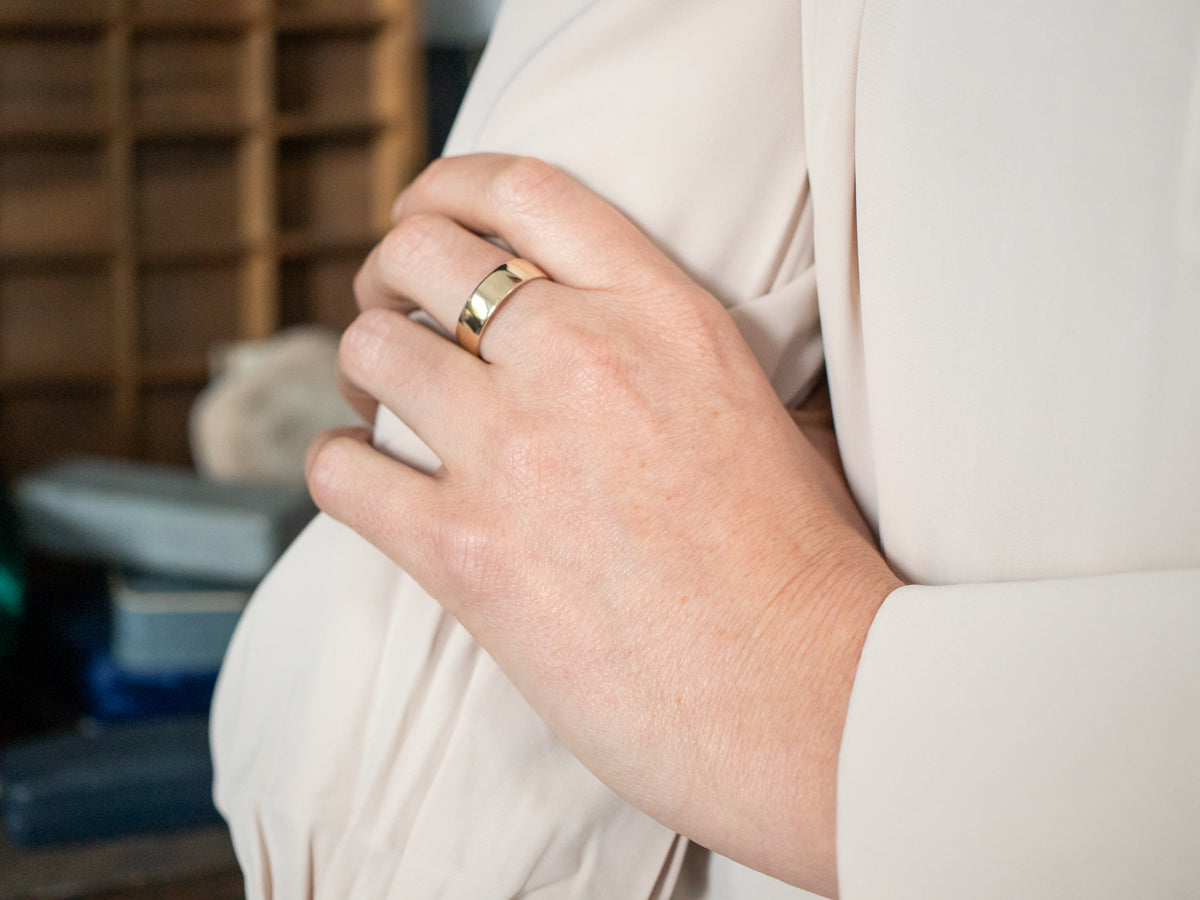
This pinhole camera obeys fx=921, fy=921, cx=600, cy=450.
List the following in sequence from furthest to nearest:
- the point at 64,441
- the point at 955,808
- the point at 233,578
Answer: the point at 64,441 → the point at 233,578 → the point at 955,808

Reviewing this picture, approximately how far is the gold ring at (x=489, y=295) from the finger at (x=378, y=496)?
0.06 meters

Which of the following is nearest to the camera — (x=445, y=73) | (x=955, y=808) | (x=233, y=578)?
(x=955, y=808)

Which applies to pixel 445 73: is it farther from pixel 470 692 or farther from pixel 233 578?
pixel 470 692

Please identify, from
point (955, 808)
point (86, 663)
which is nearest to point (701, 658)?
point (955, 808)

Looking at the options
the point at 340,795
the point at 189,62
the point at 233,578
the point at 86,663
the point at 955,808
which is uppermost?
the point at 189,62

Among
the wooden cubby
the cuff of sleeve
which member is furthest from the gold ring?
the wooden cubby

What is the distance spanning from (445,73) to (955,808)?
2010mm

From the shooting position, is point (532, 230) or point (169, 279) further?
point (169, 279)

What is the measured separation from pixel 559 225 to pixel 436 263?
6 centimetres

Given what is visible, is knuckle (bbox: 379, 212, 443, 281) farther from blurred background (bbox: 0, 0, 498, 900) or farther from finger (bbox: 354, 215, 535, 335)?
blurred background (bbox: 0, 0, 498, 900)

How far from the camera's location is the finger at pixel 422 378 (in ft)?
1.22

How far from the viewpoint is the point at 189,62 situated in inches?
65.6

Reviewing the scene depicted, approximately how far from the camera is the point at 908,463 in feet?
1.16

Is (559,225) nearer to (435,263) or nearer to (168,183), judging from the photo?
(435,263)
